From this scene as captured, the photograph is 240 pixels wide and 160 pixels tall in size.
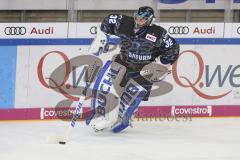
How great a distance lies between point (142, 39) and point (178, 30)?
1092 millimetres

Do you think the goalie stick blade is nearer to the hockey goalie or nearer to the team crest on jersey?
the hockey goalie

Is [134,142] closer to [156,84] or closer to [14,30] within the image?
[156,84]

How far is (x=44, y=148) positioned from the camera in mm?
5383

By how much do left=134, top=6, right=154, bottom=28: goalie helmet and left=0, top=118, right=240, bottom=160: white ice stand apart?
1153 millimetres

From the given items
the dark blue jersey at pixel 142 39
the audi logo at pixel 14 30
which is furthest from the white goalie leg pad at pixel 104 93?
the audi logo at pixel 14 30

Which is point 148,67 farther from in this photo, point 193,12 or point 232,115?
point 193,12

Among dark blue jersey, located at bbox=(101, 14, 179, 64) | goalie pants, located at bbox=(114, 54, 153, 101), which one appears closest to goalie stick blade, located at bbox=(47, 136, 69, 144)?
goalie pants, located at bbox=(114, 54, 153, 101)

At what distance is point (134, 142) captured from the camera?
18.9 feet

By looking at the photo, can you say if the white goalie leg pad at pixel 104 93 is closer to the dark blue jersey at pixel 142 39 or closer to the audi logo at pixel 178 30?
the dark blue jersey at pixel 142 39

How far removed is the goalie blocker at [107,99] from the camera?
601 centimetres

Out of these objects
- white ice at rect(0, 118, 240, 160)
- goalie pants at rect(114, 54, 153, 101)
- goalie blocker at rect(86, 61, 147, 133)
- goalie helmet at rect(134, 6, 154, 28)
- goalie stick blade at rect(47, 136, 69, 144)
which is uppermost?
goalie helmet at rect(134, 6, 154, 28)

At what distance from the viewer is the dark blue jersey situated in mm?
5836

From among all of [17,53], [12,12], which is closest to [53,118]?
[17,53]

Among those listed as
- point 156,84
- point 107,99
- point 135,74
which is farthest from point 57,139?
point 156,84
